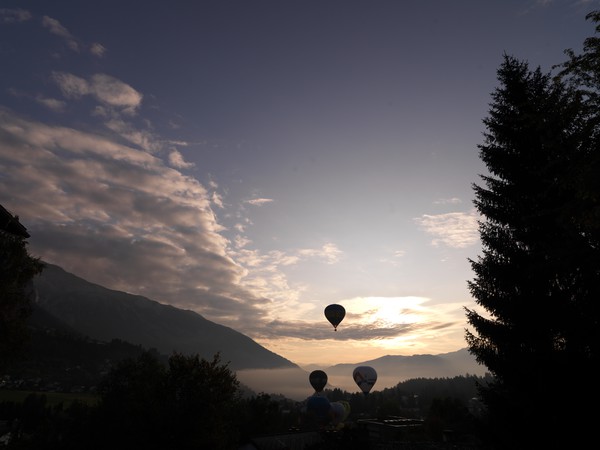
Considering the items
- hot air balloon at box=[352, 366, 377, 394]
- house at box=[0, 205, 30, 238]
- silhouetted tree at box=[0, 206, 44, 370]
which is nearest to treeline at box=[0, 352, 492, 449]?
silhouetted tree at box=[0, 206, 44, 370]

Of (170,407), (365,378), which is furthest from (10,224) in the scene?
(365,378)

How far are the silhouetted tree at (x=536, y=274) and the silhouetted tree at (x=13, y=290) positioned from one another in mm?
22275

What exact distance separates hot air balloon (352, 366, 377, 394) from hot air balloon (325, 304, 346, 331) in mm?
11766

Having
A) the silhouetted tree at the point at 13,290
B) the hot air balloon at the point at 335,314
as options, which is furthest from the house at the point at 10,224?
the hot air balloon at the point at 335,314

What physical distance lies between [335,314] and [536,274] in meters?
29.5

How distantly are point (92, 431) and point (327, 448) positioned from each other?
880 inches

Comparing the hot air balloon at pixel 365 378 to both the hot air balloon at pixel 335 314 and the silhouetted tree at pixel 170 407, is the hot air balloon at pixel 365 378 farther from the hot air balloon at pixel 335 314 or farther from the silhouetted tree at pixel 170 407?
the silhouetted tree at pixel 170 407

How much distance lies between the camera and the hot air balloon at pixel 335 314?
43.4 metres

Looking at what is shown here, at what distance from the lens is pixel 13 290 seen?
58.3 feet

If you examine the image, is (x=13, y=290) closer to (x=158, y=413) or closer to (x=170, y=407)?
(x=158, y=413)

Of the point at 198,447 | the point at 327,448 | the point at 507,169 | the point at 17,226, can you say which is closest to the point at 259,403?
the point at 198,447

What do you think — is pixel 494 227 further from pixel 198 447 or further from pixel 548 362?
pixel 198 447

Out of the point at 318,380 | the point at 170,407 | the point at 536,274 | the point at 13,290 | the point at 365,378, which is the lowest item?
the point at 170,407

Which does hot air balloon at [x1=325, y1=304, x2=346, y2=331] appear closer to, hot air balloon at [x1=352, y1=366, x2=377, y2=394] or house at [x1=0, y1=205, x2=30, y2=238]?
hot air balloon at [x1=352, y1=366, x2=377, y2=394]
